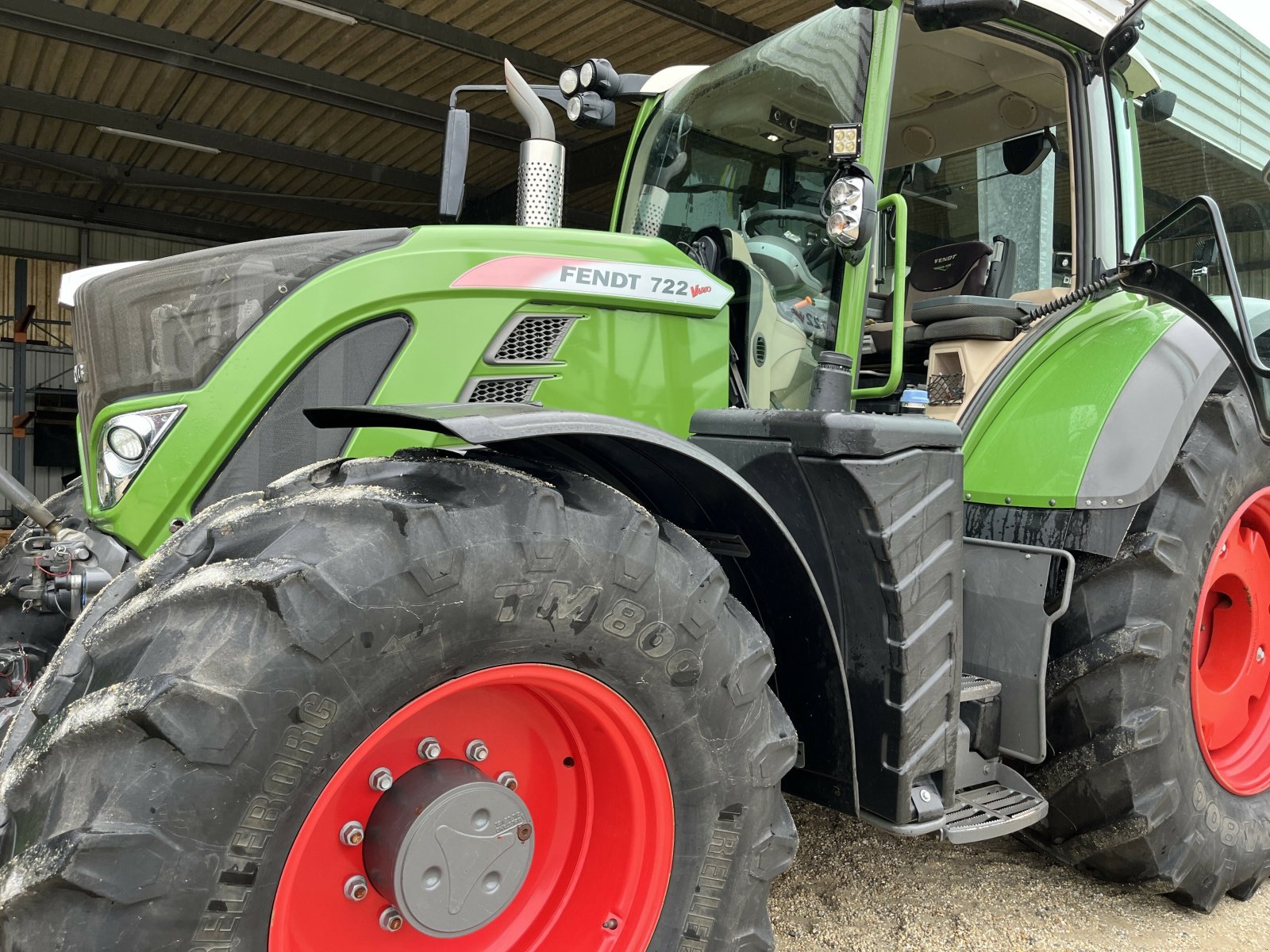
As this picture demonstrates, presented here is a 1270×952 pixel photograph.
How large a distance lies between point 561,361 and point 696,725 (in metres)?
0.93

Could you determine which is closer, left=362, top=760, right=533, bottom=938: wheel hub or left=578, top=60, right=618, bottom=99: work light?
left=362, top=760, right=533, bottom=938: wheel hub

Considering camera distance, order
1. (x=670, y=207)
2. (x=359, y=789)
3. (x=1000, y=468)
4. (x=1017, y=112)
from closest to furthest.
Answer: (x=359, y=789) → (x=1000, y=468) → (x=670, y=207) → (x=1017, y=112)

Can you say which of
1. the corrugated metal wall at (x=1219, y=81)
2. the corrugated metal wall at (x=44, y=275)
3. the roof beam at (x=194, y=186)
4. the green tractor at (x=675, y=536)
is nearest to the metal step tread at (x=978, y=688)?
the green tractor at (x=675, y=536)

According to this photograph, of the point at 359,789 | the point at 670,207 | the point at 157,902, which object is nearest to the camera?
the point at 157,902

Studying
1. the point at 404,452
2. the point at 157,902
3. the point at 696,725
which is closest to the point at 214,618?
the point at 157,902

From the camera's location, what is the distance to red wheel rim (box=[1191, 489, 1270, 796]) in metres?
2.95

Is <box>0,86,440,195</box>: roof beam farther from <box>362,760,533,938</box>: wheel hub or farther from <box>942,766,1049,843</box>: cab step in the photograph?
<box>942,766,1049,843</box>: cab step

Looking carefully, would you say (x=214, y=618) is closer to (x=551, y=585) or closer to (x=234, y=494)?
(x=551, y=585)

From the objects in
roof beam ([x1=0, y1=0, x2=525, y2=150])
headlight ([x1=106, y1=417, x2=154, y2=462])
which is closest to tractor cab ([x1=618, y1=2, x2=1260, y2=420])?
headlight ([x1=106, y1=417, x2=154, y2=462])

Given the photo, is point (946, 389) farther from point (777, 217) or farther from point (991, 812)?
point (991, 812)

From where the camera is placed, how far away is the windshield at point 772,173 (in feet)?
8.42

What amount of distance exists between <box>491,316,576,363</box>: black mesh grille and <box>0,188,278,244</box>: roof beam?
46.6ft

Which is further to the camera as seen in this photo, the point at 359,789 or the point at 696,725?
the point at 696,725

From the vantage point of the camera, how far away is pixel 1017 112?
3162 millimetres
